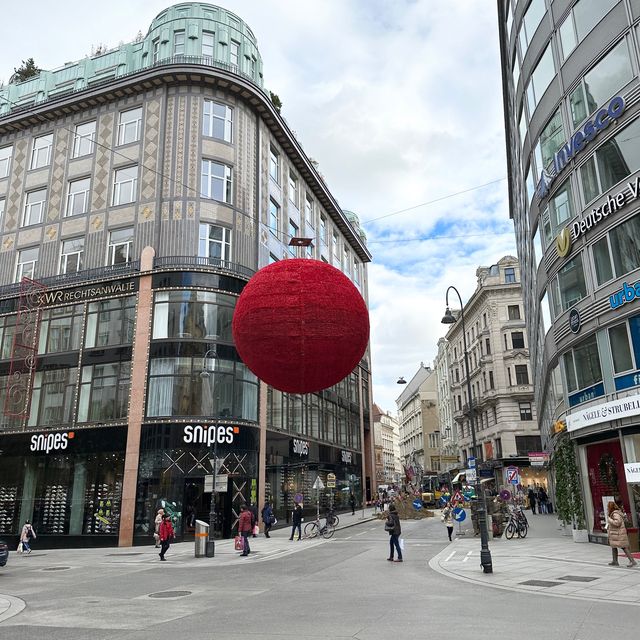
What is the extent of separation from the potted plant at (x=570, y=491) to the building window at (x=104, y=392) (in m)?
21.0

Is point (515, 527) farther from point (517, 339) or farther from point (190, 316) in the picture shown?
point (517, 339)

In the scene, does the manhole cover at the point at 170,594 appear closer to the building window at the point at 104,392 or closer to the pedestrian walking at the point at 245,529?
the pedestrian walking at the point at 245,529

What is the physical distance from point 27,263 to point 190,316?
41.8ft

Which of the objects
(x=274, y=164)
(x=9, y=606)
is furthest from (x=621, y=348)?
(x=274, y=164)

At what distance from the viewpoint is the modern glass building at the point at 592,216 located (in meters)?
19.2

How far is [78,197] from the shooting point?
116ft

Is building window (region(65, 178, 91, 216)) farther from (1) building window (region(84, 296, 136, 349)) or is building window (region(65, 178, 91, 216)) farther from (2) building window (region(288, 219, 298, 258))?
(2) building window (region(288, 219, 298, 258))

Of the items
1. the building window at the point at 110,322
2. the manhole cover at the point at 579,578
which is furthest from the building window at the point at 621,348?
the building window at the point at 110,322

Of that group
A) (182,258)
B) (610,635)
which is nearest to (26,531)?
(182,258)

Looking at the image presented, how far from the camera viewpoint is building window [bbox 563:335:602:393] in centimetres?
2112

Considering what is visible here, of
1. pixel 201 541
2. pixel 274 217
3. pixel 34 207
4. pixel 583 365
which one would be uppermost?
pixel 274 217

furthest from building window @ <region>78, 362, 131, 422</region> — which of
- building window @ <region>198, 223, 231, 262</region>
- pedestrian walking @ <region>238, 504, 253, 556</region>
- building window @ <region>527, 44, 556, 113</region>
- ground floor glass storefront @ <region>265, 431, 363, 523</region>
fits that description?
building window @ <region>527, 44, 556, 113</region>

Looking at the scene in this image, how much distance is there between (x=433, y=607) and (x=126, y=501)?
21109mm

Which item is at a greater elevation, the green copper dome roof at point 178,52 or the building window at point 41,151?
the green copper dome roof at point 178,52
